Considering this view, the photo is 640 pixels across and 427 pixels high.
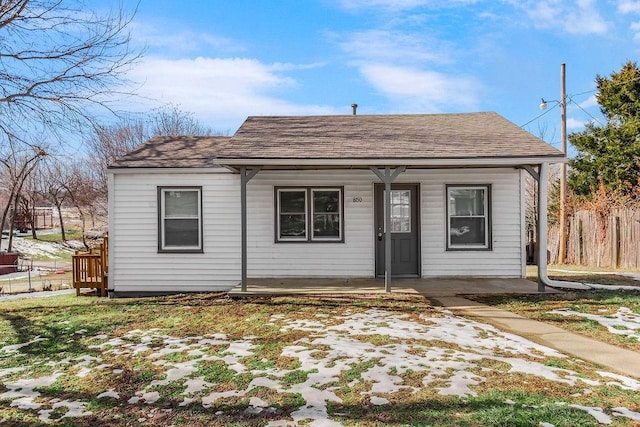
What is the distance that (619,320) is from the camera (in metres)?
6.29

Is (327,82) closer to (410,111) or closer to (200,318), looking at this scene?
(410,111)

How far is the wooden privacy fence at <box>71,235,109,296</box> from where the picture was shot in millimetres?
9906

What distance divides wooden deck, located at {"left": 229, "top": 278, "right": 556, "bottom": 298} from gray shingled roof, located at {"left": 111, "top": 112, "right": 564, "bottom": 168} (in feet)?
8.54

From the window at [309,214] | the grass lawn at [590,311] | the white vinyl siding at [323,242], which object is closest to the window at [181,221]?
the white vinyl siding at [323,242]

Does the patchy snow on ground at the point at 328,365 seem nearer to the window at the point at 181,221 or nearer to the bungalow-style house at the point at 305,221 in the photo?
the bungalow-style house at the point at 305,221

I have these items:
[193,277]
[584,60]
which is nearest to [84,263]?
[193,277]

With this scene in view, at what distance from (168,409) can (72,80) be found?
8.85m

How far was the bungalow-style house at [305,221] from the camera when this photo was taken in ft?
31.5

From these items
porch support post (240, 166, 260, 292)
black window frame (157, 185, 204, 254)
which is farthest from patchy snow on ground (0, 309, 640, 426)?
black window frame (157, 185, 204, 254)

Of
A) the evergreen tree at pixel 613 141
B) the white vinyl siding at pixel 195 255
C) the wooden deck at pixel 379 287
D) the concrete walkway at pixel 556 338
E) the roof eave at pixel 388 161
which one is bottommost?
the concrete walkway at pixel 556 338

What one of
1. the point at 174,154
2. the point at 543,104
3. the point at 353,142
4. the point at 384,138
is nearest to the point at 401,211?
the point at 384,138

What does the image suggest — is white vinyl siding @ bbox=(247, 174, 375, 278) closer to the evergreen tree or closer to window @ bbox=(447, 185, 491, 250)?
window @ bbox=(447, 185, 491, 250)

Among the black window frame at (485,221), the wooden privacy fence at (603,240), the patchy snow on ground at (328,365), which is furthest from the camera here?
the wooden privacy fence at (603,240)

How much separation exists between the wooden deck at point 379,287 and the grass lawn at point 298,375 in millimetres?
1591
